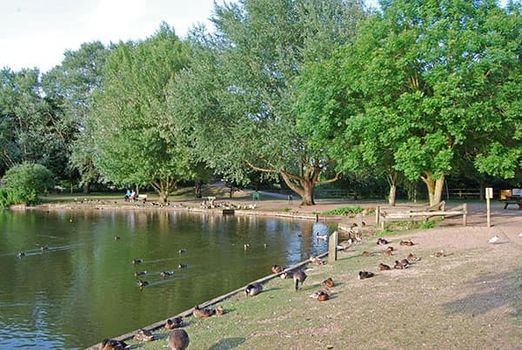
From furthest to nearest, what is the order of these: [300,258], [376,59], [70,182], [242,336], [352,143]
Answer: [70,182] < [352,143] < [376,59] < [300,258] < [242,336]

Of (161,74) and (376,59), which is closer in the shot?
(376,59)

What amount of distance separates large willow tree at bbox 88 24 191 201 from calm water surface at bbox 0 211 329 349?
1073 cm

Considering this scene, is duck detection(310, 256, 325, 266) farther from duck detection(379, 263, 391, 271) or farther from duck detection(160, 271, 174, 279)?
duck detection(160, 271, 174, 279)

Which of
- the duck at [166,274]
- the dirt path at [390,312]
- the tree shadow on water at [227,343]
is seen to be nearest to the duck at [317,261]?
the dirt path at [390,312]

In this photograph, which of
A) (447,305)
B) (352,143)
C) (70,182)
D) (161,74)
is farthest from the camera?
(70,182)

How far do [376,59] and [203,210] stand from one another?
65.6 ft

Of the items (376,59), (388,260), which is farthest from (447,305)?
(376,59)

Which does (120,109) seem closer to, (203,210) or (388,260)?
(203,210)

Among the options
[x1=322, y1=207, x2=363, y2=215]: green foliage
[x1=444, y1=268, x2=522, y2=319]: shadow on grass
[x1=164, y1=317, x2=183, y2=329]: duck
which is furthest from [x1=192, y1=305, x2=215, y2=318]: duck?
[x1=322, y1=207, x2=363, y2=215]: green foliage

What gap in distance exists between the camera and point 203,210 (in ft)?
127

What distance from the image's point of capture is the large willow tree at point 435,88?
2111 cm

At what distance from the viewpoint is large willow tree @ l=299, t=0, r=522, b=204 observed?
69.3ft

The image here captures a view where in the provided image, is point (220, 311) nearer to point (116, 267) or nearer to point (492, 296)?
point (492, 296)

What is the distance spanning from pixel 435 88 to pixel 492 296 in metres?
12.7
